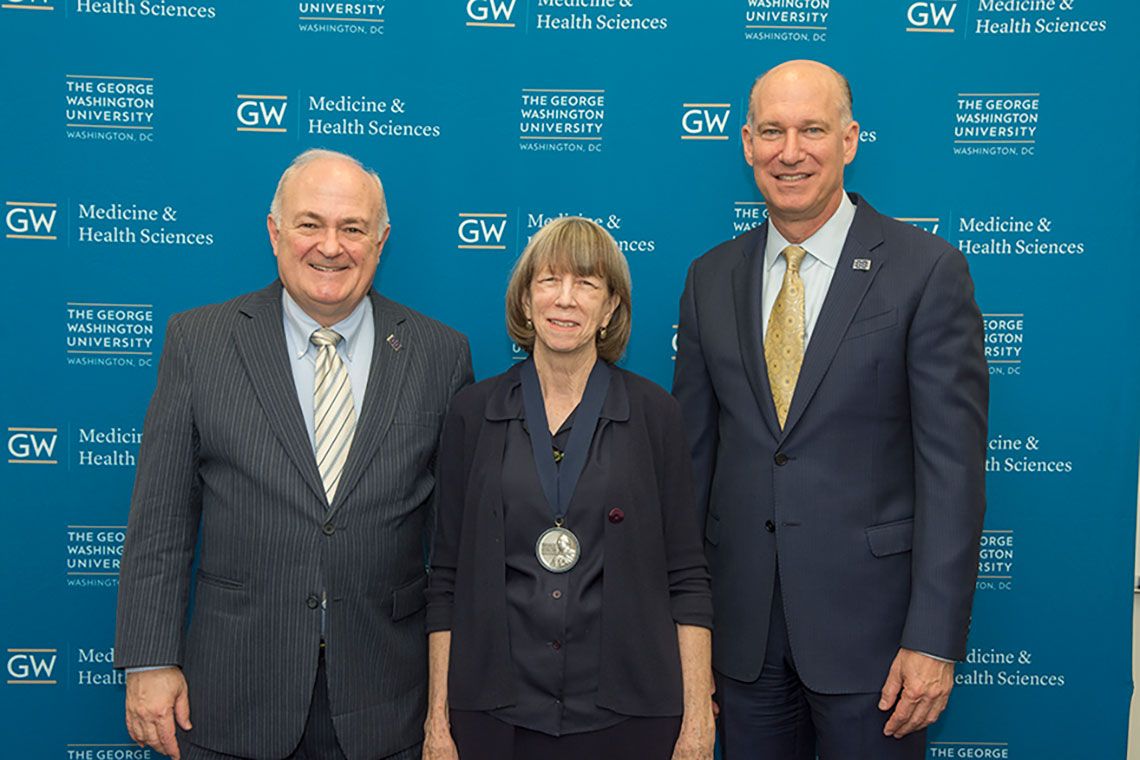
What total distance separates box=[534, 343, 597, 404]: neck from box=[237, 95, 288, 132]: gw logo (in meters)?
1.42

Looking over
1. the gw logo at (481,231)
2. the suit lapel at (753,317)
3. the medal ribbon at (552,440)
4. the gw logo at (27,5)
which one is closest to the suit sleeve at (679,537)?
the medal ribbon at (552,440)

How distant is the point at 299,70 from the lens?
299 centimetres

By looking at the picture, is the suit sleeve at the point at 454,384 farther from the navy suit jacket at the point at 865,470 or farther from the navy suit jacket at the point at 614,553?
the navy suit jacket at the point at 865,470

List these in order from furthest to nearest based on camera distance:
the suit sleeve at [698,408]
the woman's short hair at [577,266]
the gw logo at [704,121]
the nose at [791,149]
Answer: the gw logo at [704,121] < the suit sleeve at [698,408] < the nose at [791,149] < the woman's short hair at [577,266]

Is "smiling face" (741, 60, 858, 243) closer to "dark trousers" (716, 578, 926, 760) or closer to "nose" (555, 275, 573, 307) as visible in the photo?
"nose" (555, 275, 573, 307)

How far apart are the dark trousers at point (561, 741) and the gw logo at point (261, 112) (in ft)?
6.29

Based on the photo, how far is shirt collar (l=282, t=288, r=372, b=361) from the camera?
2230 millimetres

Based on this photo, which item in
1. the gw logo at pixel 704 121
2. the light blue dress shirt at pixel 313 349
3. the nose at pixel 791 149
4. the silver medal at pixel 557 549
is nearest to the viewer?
the silver medal at pixel 557 549

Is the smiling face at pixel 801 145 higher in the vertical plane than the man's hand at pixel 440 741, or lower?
higher

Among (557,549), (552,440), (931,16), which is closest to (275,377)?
(552,440)

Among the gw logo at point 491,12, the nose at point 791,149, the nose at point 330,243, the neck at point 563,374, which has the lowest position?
the neck at point 563,374

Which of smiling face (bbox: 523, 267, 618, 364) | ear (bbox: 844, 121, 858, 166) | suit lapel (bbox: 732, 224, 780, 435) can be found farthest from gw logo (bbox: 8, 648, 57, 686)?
ear (bbox: 844, 121, 858, 166)

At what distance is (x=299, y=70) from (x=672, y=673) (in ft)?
6.99

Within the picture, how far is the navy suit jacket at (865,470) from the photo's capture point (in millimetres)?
2146
